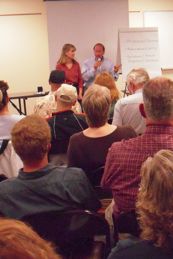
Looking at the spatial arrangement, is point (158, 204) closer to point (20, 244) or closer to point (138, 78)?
point (20, 244)

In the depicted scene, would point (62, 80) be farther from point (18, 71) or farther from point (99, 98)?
point (18, 71)

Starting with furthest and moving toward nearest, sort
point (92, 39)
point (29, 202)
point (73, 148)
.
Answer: point (92, 39) < point (73, 148) < point (29, 202)

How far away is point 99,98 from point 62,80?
2.04 meters

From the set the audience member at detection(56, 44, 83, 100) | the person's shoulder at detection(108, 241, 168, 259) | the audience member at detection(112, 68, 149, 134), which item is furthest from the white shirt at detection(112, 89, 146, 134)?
the audience member at detection(56, 44, 83, 100)

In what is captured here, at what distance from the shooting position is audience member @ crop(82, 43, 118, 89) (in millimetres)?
6672

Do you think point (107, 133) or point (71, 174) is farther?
point (107, 133)

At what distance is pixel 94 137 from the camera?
260cm

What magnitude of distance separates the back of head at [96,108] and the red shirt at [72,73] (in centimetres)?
366

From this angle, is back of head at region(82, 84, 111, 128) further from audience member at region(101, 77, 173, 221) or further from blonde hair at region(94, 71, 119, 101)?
blonde hair at region(94, 71, 119, 101)

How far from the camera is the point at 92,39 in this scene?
7059 mm

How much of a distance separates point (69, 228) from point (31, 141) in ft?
1.64

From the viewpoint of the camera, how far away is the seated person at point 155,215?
1.20m

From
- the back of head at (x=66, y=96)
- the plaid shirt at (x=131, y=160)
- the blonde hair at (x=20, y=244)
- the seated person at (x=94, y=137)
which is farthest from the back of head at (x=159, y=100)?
the blonde hair at (x=20, y=244)

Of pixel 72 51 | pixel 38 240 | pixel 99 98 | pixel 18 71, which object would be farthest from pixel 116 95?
pixel 18 71
